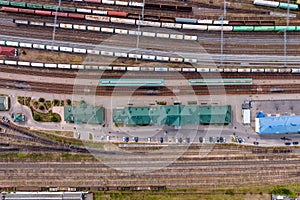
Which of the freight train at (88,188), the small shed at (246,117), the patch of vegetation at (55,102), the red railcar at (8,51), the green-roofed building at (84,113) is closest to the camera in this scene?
the green-roofed building at (84,113)

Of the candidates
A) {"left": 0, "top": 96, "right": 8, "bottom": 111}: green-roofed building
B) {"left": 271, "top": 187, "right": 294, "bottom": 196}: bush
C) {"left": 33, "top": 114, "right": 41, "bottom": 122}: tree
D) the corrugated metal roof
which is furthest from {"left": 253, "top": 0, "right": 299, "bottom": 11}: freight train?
{"left": 0, "top": 96, "right": 8, "bottom": 111}: green-roofed building

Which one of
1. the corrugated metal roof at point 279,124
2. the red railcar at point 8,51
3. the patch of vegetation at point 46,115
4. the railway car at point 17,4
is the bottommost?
the corrugated metal roof at point 279,124

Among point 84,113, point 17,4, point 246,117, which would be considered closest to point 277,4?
point 246,117

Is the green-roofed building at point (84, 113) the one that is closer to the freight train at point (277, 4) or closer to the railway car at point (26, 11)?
the railway car at point (26, 11)

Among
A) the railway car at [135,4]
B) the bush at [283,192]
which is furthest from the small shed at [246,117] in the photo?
the railway car at [135,4]

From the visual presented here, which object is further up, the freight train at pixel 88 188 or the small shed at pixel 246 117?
the small shed at pixel 246 117

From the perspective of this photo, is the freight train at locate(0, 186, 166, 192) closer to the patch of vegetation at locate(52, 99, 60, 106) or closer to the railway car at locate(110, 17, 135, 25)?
the patch of vegetation at locate(52, 99, 60, 106)

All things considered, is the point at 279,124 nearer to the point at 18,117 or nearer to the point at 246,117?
A: the point at 246,117
